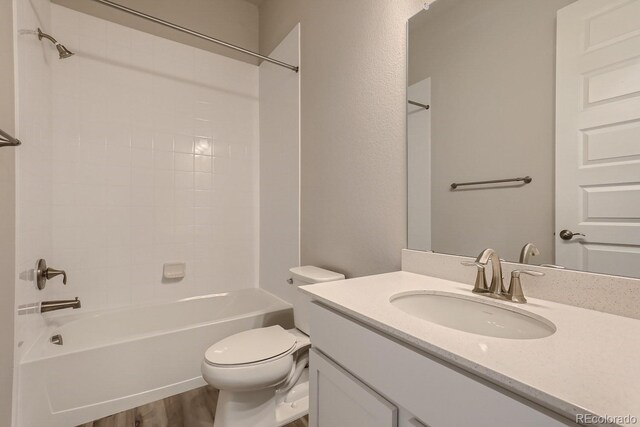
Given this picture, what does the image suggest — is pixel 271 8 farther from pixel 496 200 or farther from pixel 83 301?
pixel 83 301

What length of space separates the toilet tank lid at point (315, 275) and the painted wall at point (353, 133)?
3.0 inches

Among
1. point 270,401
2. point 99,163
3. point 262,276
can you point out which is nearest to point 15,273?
point 99,163

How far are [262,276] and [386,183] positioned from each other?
159 cm

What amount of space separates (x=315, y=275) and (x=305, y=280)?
61mm

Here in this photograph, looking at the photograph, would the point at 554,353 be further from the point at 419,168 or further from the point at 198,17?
the point at 198,17

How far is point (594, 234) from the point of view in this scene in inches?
29.2

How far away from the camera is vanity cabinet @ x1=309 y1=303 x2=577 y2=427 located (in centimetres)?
44

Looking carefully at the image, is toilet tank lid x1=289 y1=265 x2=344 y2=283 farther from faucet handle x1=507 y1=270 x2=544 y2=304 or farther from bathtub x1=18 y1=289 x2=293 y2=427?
faucet handle x1=507 y1=270 x2=544 y2=304

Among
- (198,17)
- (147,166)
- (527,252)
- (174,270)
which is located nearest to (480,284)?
(527,252)

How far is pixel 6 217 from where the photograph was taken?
1.13m

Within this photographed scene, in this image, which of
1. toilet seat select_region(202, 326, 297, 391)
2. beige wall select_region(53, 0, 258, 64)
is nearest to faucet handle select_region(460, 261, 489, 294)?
toilet seat select_region(202, 326, 297, 391)

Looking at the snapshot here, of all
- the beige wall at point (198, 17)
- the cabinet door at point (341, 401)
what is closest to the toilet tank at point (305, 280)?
the cabinet door at point (341, 401)

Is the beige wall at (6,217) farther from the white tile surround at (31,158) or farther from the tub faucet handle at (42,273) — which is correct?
the tub faucet handle at (42,273)

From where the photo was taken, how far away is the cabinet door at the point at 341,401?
0.64 metres
